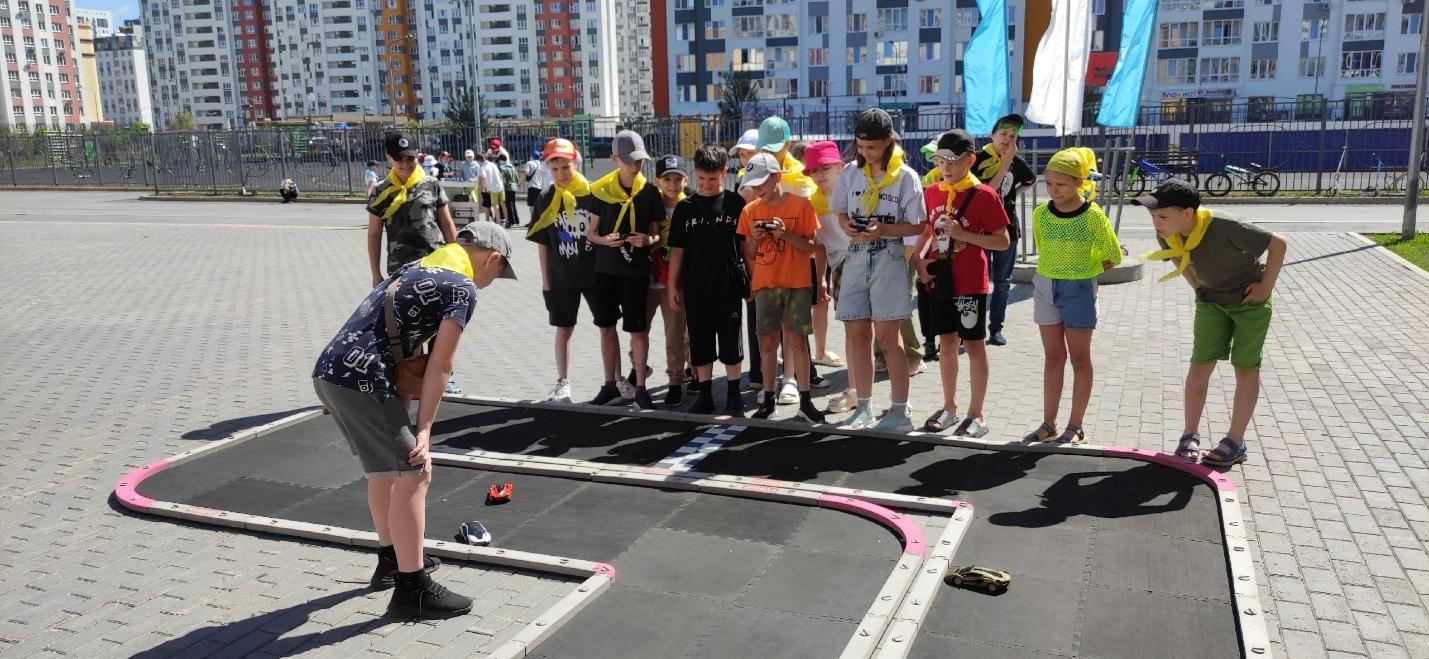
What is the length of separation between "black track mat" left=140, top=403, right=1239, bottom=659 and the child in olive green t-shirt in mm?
516

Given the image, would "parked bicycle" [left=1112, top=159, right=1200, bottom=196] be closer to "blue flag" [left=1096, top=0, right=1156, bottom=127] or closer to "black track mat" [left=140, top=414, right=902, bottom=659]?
"blue flag" [left=1096, top=0, right=1156, bottom=127]

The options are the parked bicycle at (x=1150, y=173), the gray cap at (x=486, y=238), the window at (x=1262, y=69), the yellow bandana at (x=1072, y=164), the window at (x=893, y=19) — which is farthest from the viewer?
the window at (x=893, y=19)

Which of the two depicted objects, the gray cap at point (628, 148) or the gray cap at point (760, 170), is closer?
the gray cap at point (760, 170)

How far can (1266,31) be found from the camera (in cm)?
7294

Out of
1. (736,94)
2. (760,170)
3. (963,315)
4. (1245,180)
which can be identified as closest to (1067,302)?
(963,315)

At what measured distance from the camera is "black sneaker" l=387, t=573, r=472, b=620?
4.25 metres

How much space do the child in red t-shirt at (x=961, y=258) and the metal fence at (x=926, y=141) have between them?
12.5m

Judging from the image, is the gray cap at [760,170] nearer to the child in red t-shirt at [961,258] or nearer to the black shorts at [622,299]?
the child in red t-shirt at [961,258]

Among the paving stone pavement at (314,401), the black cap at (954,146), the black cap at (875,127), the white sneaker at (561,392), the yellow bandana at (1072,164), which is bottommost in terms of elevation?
the paving stone pavement at (314,401)

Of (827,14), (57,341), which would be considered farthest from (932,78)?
(57,341)

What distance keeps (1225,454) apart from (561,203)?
15.1 feet

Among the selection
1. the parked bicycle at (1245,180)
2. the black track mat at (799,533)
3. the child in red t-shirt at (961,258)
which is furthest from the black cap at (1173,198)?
the parked bicycle at (1245,180)

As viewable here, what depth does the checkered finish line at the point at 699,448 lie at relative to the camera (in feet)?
20.2

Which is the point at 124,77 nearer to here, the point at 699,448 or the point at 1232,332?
the point at 699,448
